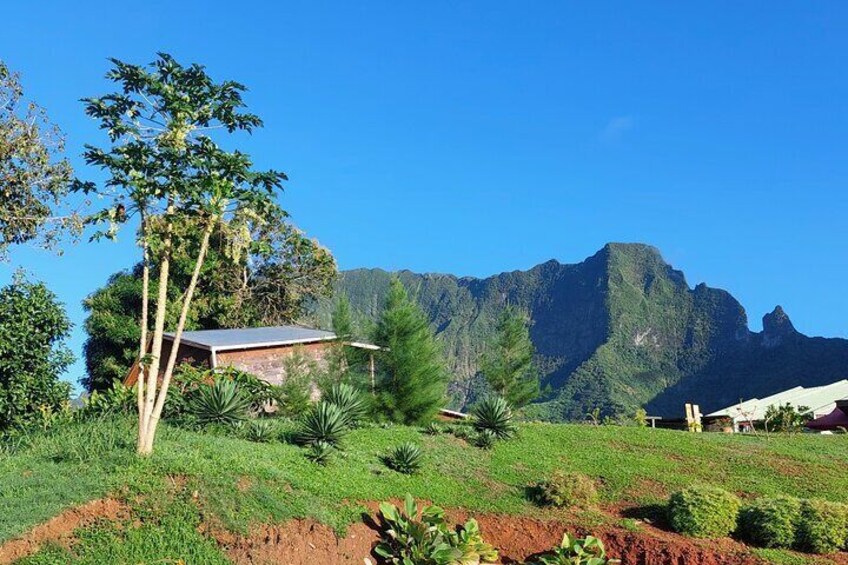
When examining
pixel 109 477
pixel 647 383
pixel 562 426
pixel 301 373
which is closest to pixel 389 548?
pixel 109 477

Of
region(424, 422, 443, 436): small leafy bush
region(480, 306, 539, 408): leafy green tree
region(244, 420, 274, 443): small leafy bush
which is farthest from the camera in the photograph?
region(480, 306, 539, 408): leafy green tree

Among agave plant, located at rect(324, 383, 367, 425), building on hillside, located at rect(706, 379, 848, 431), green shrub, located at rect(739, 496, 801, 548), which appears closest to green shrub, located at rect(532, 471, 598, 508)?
green shrub, located at rect(739, 496, 801, 548)

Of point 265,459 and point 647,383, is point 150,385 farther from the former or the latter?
point 647,383

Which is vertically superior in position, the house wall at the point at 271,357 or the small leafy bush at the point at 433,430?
the house wall at the point at 271,357

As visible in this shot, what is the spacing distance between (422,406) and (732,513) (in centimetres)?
1257

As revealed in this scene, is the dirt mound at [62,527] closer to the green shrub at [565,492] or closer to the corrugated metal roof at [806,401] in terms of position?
the green shrub at [565,492]

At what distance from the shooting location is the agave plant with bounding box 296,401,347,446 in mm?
14789

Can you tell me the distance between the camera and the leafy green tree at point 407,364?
24.8 meters

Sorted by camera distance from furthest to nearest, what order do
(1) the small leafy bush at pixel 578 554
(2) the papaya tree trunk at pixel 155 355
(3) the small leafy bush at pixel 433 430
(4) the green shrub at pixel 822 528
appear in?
(3) the small leafy bush at pixel 433 430, (4) the green shrub at pixel 822 528, (2) the papaya tree trunk at pixel 155 355, (1) the small leafy bush at pixel 578 554

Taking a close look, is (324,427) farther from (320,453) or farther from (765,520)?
(765,520)

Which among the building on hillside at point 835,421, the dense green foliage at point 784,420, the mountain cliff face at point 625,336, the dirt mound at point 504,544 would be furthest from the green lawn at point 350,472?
the mountain cliff face at point 625,336

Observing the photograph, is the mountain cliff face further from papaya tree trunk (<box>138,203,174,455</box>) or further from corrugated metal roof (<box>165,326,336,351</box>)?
papaya tree trunk (<box>138,203,174,455</box>)

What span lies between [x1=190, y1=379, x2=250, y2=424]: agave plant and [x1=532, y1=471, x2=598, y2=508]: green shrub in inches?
237

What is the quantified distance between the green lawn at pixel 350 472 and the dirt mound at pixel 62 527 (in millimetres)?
140
